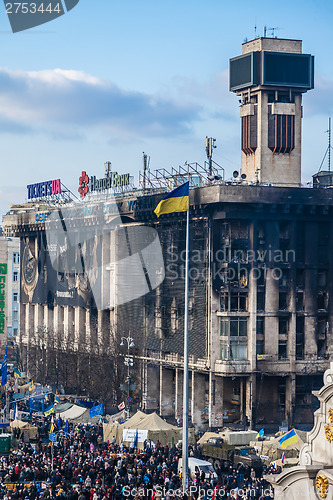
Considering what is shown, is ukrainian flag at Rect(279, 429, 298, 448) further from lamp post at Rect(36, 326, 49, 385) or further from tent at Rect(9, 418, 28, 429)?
lamp post at Rect(36, 326, 49, 385)

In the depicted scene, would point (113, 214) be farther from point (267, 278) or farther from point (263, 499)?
point (263, 499)

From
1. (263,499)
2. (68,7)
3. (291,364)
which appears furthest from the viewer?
(291,364)

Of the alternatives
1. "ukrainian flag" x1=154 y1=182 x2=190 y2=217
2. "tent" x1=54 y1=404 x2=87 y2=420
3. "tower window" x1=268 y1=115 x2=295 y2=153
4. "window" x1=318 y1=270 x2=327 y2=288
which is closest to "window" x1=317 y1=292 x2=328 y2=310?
"window" x1=318 y1=270 x2=327 y2=288

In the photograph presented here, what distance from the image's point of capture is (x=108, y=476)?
171 ft

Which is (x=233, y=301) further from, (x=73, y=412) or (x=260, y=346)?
(x=73, y=412)

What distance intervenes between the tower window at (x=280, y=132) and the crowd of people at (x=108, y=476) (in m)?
56.1

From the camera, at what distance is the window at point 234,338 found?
4053 inches

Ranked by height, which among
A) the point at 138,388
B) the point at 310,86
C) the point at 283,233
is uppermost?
the point at 310,86

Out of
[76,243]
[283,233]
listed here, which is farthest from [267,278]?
[76,243]

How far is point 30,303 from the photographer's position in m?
156

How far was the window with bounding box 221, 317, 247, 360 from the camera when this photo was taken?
103m

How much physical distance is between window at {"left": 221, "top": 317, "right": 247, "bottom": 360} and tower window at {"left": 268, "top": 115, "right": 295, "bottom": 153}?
2330 cm

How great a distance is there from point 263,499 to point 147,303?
7075 centimetres

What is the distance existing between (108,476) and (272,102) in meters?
70.7
